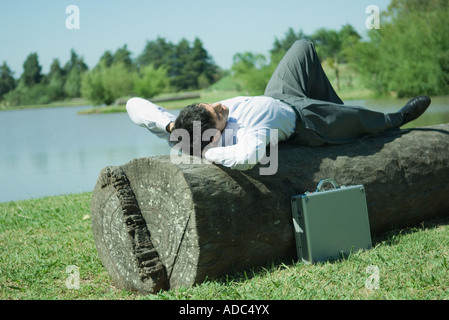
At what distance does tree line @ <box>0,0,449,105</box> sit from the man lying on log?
70.3 ft

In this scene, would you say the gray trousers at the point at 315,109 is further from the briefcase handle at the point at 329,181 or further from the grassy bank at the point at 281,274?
the grassy bank at the point at 281,274

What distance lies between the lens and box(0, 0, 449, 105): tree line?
77.9ft

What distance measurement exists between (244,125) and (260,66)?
109 ft

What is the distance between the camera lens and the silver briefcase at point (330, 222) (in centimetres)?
294

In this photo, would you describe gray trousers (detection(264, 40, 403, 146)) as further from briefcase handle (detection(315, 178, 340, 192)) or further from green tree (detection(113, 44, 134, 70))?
green tree (detection(113, 44, 134, 70))

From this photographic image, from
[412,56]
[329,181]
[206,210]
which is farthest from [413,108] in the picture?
[412,56]

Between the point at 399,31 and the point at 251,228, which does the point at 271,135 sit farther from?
the point at 399,31

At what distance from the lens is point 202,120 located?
2.99 metres

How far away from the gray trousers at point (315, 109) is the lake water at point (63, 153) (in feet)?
13.9

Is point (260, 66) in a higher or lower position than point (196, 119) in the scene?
higher

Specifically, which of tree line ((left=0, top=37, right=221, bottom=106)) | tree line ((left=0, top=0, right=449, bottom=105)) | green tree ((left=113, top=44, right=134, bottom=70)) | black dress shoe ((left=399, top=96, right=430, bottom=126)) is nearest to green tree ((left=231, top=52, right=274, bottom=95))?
tree line ((left=0, top=0, right=449, bottom=105))

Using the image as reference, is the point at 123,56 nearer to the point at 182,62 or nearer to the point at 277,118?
the point at 182,62

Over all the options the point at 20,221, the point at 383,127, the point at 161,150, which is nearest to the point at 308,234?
the point at 383,127

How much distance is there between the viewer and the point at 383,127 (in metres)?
3.84
